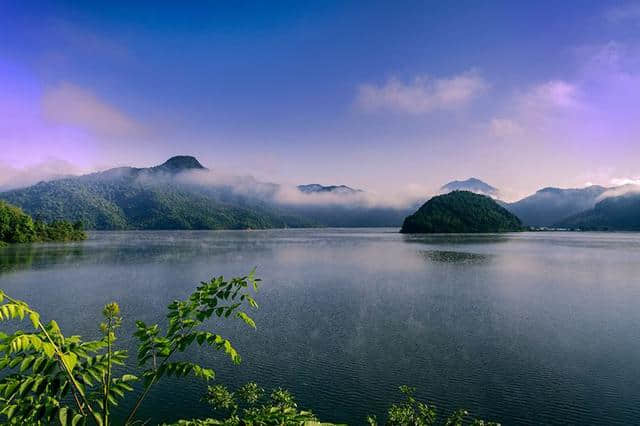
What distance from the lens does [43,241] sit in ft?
423

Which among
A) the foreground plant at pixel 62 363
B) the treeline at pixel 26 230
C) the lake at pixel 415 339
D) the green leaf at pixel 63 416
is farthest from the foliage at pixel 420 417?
the treeline at pixel 26 230

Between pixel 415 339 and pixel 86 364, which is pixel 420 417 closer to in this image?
pixel 415 339

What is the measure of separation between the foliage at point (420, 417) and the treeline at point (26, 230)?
129219 mm

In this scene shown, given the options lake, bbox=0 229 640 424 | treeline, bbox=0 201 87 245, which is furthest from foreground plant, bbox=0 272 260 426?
treeline, bbox=0 201 87 245

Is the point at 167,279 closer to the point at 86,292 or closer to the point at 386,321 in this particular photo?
the point at 86,292

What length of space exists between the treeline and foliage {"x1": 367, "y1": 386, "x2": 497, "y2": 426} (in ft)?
424

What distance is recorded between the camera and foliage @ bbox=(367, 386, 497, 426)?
43.7 feet

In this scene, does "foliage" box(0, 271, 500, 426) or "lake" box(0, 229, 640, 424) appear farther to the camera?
"lake" box(0, 229, 640, 424)

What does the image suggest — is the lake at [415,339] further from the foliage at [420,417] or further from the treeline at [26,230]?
the treeline at [26,230]

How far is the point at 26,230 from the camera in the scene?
12112 cm

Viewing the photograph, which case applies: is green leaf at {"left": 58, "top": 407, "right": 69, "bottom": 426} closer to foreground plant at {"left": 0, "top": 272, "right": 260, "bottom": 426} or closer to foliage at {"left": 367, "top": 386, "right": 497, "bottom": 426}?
foreground plant at {"left": 0, "top": 272, "right": 260, "bottom": 426}

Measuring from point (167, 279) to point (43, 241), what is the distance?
111 m

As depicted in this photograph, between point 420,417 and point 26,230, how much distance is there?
146 meters

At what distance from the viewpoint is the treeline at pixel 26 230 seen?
114 meters
